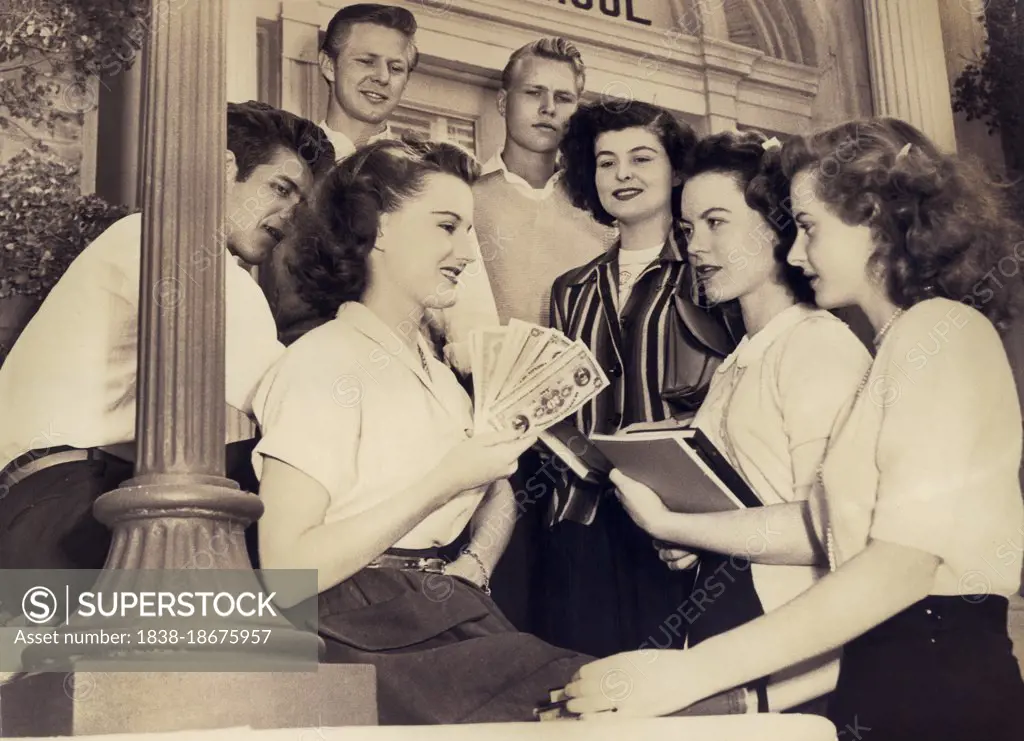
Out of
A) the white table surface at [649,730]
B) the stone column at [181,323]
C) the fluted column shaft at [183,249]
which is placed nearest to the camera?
the white table surface at [649,730]

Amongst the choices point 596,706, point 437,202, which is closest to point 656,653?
point 596,706

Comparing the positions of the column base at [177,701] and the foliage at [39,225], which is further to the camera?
the foliage at [39,225]

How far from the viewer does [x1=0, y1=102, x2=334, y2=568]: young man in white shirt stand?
15.3 ft

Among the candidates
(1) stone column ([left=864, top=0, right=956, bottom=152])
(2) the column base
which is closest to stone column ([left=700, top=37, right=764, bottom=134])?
(1) stone column ([left=864, top=0, right=956, bottom=152])

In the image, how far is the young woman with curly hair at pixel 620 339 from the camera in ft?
16.6

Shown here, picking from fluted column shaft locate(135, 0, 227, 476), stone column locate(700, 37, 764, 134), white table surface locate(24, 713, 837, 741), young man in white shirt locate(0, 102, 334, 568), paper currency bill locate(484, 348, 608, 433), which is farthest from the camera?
stone column locate(700, 37, 764, 134)

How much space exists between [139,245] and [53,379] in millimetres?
518

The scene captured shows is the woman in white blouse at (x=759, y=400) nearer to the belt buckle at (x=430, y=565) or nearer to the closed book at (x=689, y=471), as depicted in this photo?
the closed book at (x=689, y=471)

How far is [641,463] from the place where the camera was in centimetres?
505

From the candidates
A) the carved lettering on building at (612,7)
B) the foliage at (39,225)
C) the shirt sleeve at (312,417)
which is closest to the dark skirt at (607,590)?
the shirt sleeve at (312,417)

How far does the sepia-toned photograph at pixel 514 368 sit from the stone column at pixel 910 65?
0.12 feet

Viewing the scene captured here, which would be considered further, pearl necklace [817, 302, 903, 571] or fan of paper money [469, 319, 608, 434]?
fan of paper money [469, 319, 608, 434]

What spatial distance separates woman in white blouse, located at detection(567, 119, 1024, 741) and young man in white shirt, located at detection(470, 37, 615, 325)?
0.86 meters

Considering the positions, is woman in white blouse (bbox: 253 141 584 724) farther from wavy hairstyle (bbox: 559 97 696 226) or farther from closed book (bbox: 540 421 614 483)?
wavy hairstyle (bbox: 559 97 696 226)
